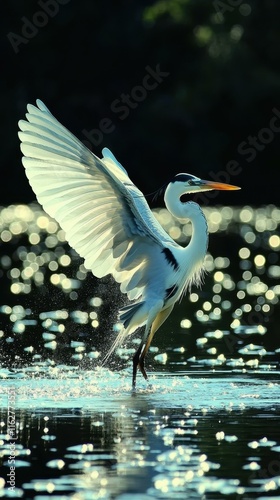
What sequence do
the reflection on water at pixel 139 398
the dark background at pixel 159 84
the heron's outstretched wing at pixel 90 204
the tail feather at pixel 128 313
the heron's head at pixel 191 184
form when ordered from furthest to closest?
the dark background at pixel 159 84
the heron's head at pixel 191 184
the tail feather at pixel 128 313
the heron's outstretched wing at pixel 90 204
the reflection on water at pixel 139 398

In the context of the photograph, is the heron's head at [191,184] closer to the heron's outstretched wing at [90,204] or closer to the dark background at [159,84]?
the heron's outstretched wing at [90,204]

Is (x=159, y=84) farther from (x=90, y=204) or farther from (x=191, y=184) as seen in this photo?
(x=90, y=204)

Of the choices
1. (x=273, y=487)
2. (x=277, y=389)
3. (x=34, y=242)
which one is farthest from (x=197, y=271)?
(x=34, y=242)

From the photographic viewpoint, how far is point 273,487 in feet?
23.6

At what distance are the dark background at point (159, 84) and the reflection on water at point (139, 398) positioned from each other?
→ 27757mm

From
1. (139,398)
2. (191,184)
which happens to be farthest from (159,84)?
(139,398)

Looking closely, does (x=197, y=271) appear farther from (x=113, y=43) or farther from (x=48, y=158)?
(x=113, y=43)

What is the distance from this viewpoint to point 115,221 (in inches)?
433

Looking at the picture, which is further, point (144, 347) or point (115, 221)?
point (144, 347)

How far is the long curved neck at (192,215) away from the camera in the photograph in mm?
11430

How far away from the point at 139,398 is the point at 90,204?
1.75 meters

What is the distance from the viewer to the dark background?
48281 mm

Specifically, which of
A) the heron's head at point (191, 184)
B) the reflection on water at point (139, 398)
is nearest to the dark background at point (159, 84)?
the reflection on water at point (139, 398)

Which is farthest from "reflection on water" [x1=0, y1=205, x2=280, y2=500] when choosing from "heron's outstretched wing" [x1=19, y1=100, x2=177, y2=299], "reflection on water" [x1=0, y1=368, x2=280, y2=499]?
"heron's outstretched wing" [x1=19, y1=100, x2=177, y2=299]
